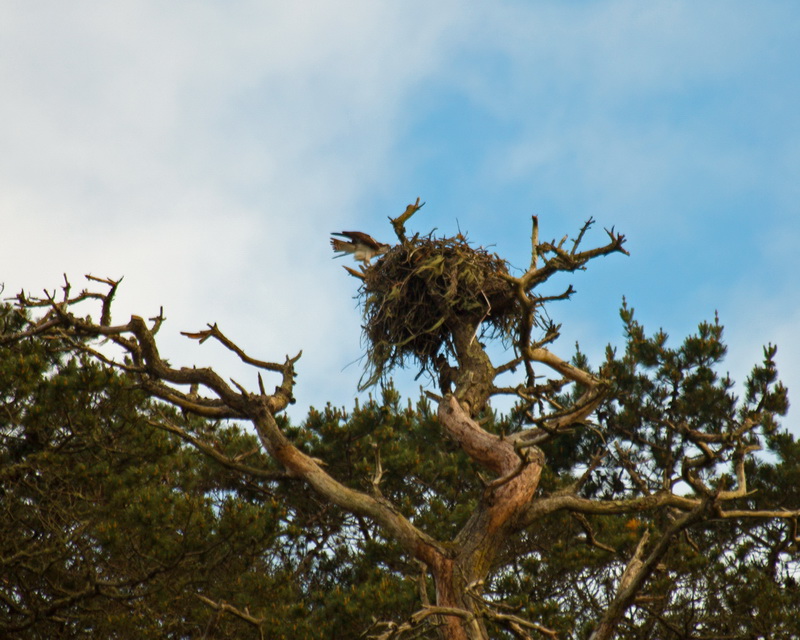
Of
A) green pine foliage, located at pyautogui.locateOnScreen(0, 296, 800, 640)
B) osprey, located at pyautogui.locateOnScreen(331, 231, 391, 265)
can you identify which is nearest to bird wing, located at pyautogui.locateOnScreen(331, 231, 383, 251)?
osprey, located at pyautogui.locateOnScreen(331, 231, 391, 265)

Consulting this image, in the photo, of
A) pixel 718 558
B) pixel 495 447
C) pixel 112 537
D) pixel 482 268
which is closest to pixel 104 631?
pixel 112 537

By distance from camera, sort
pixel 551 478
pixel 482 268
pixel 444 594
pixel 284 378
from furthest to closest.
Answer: pixel 551 478, pixel 482 268, pixel 284 378, pixel 444 594

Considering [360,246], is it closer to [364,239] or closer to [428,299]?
[364,239]

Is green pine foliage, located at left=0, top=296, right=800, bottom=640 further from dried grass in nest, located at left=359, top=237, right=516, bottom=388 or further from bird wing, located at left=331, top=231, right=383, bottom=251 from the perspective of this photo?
bird wing, located at left=331, top=231, right=383, bottom=251

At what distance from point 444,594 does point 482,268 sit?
2.60m

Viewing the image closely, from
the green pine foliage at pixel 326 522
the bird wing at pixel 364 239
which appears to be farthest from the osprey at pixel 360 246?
the green pine foliage at pixel 326 522

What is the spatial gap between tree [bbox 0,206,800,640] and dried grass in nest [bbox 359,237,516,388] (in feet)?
0.06

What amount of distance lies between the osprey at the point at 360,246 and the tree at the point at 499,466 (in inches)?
9.2

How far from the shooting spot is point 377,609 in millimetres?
7145

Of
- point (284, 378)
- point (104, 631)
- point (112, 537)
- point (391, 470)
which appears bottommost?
point (104, 631)

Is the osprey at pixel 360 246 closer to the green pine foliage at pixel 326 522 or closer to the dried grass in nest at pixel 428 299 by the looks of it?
the dried grass in nest at pixel 428 299

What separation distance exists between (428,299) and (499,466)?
1.58 meters

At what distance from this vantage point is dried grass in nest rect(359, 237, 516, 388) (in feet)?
21.7

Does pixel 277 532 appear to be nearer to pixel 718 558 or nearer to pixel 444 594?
pixel 444 594
